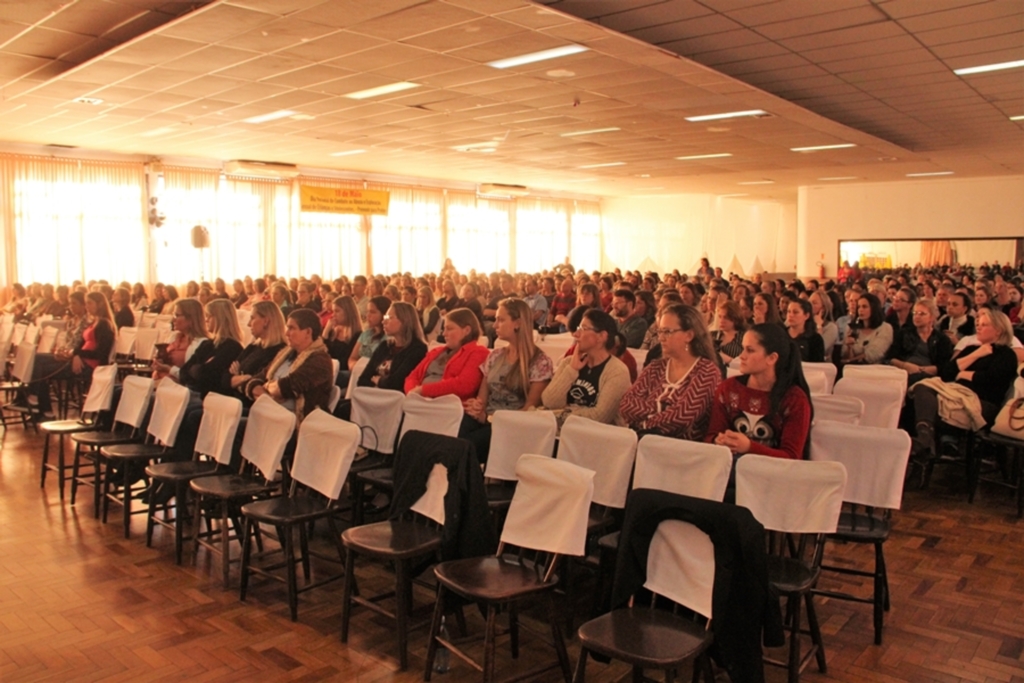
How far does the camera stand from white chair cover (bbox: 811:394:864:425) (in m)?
4.58

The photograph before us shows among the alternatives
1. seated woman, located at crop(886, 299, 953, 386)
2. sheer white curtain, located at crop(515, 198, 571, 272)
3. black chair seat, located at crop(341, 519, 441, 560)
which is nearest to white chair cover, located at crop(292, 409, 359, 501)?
black chair seat, located at crop(341, 519, 441, 560)

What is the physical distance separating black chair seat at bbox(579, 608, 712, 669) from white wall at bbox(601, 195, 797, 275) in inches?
901

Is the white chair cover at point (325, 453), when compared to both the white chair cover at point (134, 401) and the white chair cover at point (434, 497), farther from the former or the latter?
the white chair cover at point (134, 401)

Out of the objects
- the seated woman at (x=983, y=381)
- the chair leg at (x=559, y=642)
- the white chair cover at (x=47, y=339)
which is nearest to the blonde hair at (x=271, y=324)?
the chair leg at (x=559, y=642)

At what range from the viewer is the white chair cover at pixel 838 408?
4578mm

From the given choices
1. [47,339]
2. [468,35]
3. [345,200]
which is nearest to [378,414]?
[468,35]

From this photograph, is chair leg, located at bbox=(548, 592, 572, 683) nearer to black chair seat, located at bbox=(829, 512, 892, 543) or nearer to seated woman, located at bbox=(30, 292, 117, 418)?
black chair seat, located at bbox=(829, 512, 892, 543)

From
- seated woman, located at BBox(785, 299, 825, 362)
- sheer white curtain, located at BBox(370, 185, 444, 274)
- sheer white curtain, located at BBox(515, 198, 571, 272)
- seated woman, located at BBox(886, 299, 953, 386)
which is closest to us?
seated woman, located at BBox(785, 299, 825, 362)

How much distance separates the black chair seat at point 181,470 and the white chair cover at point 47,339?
14.7ft

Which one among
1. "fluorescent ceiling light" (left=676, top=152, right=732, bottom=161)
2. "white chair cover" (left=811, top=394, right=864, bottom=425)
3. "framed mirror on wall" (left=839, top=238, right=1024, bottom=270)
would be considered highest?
"fluorescent ceiling light" (left=676, top=152, right=732, bottom=161)

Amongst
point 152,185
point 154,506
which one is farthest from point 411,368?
point 152,185

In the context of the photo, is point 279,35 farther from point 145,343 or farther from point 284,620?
point 284,620

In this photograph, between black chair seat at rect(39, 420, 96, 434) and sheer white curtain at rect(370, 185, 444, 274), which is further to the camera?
sheer white curtain at rect(370, 185, 444, 274)

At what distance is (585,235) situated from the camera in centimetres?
2600
